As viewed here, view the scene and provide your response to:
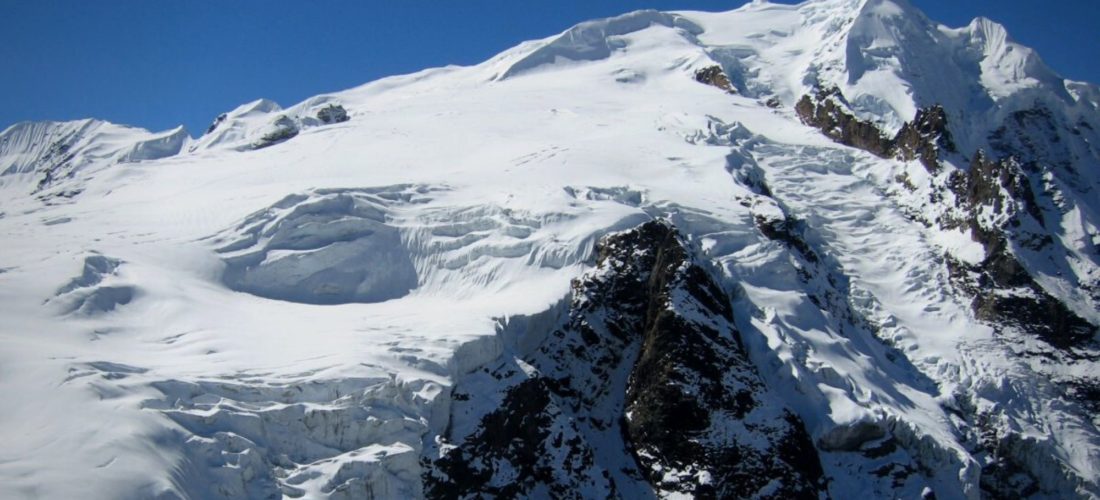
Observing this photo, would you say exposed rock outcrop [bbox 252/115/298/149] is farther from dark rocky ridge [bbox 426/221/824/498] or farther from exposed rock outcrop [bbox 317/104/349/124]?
dark rocky ridge [bbox 426/221/824/498]

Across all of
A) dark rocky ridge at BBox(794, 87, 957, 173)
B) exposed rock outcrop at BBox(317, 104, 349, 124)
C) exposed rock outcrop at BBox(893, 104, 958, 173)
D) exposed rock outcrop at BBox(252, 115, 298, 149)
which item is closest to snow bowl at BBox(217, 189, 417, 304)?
exposed rock outcrop at BBox(252, 115, 298, 149)

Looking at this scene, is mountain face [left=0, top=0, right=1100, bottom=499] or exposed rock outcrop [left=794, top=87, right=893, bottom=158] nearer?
mountain face [left=0, top=0, right=1100, bottom=499]

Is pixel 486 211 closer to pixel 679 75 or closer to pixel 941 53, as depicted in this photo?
pixel 679 75

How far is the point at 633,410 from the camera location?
4322 cm

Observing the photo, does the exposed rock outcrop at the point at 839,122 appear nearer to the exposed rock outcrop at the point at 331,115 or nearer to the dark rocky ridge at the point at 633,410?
the dark rocky ridge at the point at 633,410

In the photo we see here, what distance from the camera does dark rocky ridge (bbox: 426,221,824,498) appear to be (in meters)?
39.2

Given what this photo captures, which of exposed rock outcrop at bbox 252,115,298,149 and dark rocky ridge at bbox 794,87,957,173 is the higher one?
exposed rock outcrop at bbox 252,115,298,149

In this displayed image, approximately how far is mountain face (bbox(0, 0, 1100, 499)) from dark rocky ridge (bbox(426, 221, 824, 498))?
119 mm

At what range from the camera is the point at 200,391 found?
118 ft

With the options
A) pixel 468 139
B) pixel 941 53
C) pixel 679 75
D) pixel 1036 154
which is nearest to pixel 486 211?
pixel 468 139

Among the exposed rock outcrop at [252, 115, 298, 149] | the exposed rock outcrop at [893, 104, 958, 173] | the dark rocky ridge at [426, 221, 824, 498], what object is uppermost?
the exposed rock outcrop at [252, 115, 298, 149]

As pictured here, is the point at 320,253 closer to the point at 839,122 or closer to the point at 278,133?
the point at 278,133

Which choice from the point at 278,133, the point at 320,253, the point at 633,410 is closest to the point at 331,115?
the point at 278,133

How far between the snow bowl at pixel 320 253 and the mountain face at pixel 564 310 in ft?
0.56
